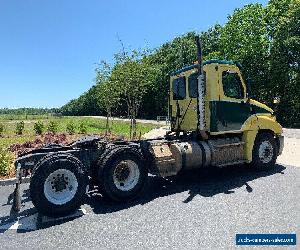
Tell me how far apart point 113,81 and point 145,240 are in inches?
798

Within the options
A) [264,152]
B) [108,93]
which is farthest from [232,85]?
[108,93]

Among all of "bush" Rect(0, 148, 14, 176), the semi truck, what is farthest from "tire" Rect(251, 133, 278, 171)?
"bush" Rect(0, 148, 14, 176)

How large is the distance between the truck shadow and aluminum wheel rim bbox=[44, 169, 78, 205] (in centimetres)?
71

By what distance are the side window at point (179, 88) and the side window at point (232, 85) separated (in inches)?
52.2

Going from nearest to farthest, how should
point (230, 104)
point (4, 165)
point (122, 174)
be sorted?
point (122, 174) → point (230, 104) → point (4, 165)

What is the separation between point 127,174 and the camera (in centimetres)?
838

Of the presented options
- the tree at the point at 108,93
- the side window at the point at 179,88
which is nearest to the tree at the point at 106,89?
the tree at the point at 108,93

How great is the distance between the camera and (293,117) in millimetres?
38656

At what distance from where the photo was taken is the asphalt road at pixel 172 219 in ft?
19.6

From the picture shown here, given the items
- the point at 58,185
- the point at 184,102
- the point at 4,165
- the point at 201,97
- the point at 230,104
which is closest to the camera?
the point at 58,185

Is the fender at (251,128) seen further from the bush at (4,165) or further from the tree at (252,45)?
the tree at (252,45)

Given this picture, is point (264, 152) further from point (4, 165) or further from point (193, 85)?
point (4, 165)

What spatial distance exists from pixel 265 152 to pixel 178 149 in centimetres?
348

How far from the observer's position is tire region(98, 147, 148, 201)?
313 inches
